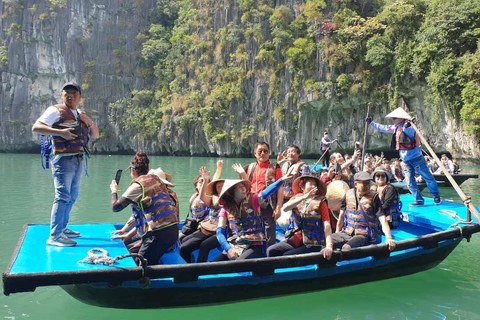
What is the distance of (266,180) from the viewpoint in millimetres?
5461

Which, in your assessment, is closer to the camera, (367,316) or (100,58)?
(367,316)

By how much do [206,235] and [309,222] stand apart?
50.2 inches

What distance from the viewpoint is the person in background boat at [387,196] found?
5.64 metres

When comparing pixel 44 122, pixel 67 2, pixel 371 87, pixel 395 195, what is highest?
pixel 67 2

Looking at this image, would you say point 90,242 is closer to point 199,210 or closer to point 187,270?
point 199,210

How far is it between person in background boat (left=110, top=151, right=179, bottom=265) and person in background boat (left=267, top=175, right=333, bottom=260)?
121 cm

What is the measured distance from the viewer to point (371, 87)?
29828mm

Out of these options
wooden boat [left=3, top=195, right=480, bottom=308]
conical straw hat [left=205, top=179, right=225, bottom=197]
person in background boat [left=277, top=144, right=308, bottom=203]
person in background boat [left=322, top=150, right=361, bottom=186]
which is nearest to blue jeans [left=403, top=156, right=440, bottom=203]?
person in background boat [left=322, top=150, right=361, bottom=186]

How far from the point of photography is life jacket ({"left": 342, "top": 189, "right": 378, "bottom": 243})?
5.18 metres

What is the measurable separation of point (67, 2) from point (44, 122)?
153 feet

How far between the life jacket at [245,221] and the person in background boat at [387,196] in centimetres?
174

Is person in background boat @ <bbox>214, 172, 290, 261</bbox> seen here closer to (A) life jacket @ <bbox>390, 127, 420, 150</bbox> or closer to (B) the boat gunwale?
(B) the boat gunwale

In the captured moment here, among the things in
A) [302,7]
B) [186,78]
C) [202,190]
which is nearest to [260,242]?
[202,190]

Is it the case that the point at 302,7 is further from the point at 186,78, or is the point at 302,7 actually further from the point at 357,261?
the point at 357,261
